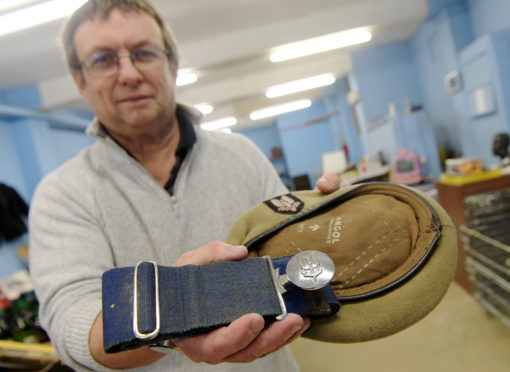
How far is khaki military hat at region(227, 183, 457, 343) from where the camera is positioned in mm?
480

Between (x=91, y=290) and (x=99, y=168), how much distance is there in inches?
12.1

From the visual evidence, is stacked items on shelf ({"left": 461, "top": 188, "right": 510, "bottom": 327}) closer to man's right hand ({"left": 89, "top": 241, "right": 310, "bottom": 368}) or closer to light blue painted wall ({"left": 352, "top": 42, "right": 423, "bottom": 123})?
man's right hand ({"left": 89, "top": 241, "right": 310, "bottom": 368})

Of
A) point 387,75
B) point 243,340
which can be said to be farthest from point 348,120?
point 243,340

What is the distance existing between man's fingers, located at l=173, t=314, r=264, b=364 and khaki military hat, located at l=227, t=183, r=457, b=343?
14cm

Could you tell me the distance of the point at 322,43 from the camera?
3920 mm

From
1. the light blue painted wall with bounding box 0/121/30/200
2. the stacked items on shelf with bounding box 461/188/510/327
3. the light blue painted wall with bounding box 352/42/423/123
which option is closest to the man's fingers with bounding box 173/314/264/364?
the stacked items on shelf with bounding box 461/188/510/327

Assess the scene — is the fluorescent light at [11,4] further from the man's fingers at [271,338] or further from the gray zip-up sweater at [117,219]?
the man's fingers at [271,338]

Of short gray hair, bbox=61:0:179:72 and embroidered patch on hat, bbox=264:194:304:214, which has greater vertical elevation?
short gray hair, bbox=61:0:179:72

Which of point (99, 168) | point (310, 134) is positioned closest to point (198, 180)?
point (99, 168)

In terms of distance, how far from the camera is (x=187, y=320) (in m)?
0.43

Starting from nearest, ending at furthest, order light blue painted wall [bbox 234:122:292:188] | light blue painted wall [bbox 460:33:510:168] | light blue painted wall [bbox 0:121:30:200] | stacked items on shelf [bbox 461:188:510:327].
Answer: stacked items on shelf [bbox 461:188:510:327]
light blue painted wall [bbox 460:33:510:168]
light blue painted wall [bbox 0:121:30:200]
light blue painted wall [bbox 234:122:292:188]

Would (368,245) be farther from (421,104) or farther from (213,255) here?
(421,104)

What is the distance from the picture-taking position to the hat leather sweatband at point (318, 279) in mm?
433

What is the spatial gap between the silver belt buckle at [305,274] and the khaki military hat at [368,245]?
8 cm
